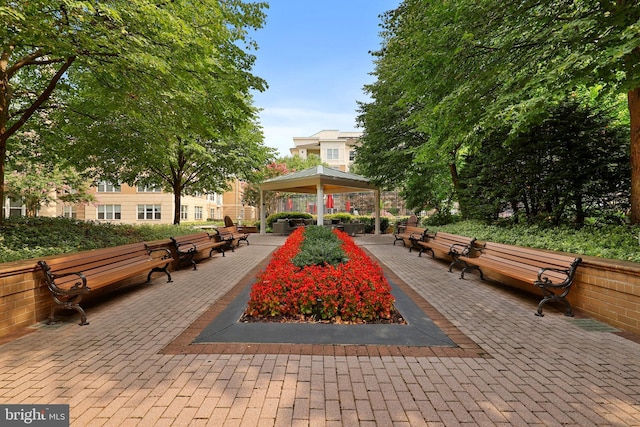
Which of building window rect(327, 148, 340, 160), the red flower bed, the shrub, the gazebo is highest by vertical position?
building window rect(327, 148, 340, 160)

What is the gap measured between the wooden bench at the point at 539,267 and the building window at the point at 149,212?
35.2m

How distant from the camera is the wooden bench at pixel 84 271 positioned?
423cm

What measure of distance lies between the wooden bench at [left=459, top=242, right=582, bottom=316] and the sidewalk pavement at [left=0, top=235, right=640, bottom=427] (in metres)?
0.51

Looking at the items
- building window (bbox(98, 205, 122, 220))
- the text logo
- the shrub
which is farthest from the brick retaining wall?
building window (bbox(98, 205, 122, 220))

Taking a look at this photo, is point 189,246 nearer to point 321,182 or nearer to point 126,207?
point 321,182

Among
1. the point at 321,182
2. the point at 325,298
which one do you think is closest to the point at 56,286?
the point at 325,298

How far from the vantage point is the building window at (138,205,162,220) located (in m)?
33.6

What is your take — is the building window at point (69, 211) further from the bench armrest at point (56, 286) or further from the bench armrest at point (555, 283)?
the bench armrest at point (555, 283)

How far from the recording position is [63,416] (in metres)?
2.25

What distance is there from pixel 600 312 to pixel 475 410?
361 centimetres

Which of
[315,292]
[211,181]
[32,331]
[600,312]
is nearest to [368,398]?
[315,292]

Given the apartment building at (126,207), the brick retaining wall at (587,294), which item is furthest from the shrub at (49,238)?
the apartment building at (126,207)

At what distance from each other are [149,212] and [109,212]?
172 inches

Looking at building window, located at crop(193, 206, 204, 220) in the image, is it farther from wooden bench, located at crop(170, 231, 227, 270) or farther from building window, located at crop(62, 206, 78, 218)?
wooden bench, located at crop(170, 231, 227, 270)
